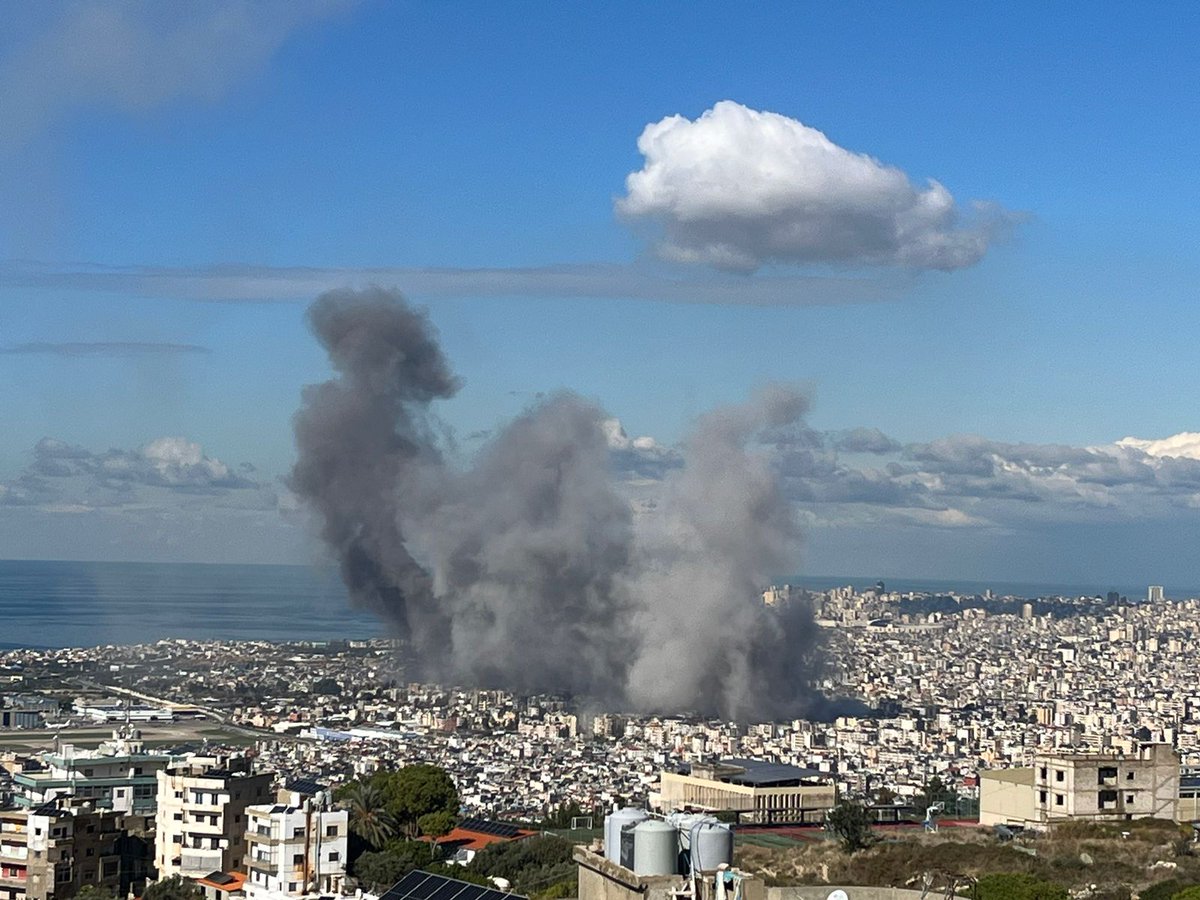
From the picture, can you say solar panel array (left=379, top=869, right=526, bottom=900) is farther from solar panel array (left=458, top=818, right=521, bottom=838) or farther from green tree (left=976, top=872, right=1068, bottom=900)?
solar panel array (left=458, top=818, right=521, bottom=838)

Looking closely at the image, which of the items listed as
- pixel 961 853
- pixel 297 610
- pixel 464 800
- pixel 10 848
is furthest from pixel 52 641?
pixel 961 853

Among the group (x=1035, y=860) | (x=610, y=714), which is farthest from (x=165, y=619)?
(x=1035, y=860)

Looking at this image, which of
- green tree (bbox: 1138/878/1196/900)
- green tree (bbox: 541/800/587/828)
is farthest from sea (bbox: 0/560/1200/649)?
green tree (bbox: 1138/878/1196/900)

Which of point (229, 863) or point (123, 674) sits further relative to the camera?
point (123, 674)

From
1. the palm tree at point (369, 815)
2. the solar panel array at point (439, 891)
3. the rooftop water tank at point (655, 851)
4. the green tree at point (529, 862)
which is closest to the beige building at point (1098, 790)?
the green tree at point (529, 862)

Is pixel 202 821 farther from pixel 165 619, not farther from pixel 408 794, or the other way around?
pixel 165 619

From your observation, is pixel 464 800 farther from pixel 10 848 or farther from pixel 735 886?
pixel 735 886
